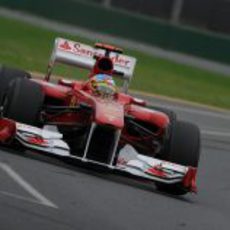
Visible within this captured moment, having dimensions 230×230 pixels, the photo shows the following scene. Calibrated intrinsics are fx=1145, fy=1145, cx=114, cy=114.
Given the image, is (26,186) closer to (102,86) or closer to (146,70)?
(102,86)

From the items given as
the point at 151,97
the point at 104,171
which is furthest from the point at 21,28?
the point at 104,171

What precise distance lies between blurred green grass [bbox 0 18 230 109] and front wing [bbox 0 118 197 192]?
14791 millimetres

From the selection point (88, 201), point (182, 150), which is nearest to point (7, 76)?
point (182, 150)

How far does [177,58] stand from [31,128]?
94.7ft

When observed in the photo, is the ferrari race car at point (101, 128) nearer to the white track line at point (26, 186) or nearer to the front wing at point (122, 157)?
the front wing at point (122, 157)

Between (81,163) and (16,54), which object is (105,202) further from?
(16,54)

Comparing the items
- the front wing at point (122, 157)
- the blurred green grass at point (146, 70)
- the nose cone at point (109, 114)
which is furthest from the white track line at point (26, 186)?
the blurred green grass at point (146, 70)

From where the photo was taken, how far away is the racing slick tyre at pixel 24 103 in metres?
12.7

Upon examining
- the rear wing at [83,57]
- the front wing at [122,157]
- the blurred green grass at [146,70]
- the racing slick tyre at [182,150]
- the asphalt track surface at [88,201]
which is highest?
the rear wing at [83,57]

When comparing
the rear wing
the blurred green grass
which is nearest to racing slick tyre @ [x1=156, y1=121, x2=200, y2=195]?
the rear wing

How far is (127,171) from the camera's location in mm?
12633

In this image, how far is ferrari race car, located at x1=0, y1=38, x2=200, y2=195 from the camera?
1256cm

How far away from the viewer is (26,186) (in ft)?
35.4

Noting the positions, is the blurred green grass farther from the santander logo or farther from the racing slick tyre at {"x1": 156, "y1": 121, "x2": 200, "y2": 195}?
the racing slick tyre at {"x1": 156, "y1": 121, "x2": 200, "y2": 195}
